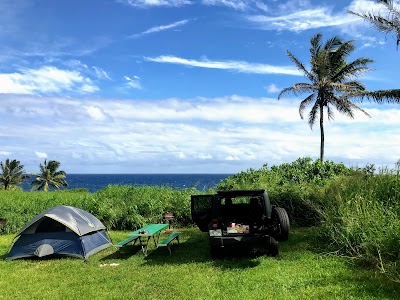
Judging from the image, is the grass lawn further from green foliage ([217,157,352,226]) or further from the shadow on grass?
green foliage ([217,157,352,226])

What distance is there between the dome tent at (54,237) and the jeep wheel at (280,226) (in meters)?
5.20

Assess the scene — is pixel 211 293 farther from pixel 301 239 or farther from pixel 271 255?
pixel 301 239

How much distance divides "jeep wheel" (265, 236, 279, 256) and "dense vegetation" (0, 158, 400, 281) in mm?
1448

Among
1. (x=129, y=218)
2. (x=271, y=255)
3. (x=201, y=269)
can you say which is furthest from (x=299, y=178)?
(x=201, y=269)

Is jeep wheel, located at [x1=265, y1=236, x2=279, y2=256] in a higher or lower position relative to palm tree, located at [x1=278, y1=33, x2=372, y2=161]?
lower

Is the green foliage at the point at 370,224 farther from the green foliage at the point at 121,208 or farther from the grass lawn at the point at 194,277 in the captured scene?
the green foliage at the point at 121,208

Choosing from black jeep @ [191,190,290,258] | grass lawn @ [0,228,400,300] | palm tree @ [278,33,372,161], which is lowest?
grass lawn @ [0,228,400,300]

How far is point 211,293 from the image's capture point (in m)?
6.96

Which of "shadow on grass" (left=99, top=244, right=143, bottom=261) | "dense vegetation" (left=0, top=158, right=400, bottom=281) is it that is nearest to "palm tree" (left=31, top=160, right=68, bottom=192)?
"dense vegetation" (left=0, top=158, right=400, bottom=281)

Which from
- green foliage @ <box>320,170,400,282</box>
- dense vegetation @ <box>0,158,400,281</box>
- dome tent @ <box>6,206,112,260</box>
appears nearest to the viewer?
green foliage @ <box>320,170,400,282</box>

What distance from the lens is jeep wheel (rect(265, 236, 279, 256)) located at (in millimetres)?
→ 9266

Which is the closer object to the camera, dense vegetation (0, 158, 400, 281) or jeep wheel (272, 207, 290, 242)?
dense vegetation (0, 158, 400, 281)

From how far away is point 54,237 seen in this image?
35.4 feet

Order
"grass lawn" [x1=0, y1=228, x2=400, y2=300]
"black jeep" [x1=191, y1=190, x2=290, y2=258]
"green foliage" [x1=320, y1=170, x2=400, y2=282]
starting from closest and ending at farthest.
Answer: "grass lawn" [x1=0, y1=228, x2=400, y2=300] < "green foliage" [x1=320, y1=170, x2=400, y2=282] < "black jeep" [x1=191, y1=190, x2=290, y2=258]
